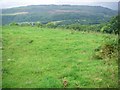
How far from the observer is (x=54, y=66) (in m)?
15.9

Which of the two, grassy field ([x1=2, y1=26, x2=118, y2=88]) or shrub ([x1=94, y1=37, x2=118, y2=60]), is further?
shrub ([x1=94, y1=37, x2=118, y2=60])

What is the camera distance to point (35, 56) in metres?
18.4

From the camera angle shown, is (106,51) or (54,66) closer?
(54,66)

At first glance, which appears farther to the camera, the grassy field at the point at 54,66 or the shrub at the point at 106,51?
the shrub at the point at 106,51

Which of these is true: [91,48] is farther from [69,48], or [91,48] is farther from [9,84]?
[9,84]

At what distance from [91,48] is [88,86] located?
8.19 m

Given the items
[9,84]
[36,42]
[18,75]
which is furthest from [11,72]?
[36,42]

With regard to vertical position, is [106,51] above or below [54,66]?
above

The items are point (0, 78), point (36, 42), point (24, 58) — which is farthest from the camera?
point (36, 42)

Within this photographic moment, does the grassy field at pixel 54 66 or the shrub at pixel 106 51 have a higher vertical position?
the shrub at pixel 106 51

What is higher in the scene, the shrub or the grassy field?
the shrub

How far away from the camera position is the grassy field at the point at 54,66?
1291cm

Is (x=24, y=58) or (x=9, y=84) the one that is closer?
(x=9, y=84)

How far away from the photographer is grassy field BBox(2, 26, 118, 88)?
1291 centimetres
